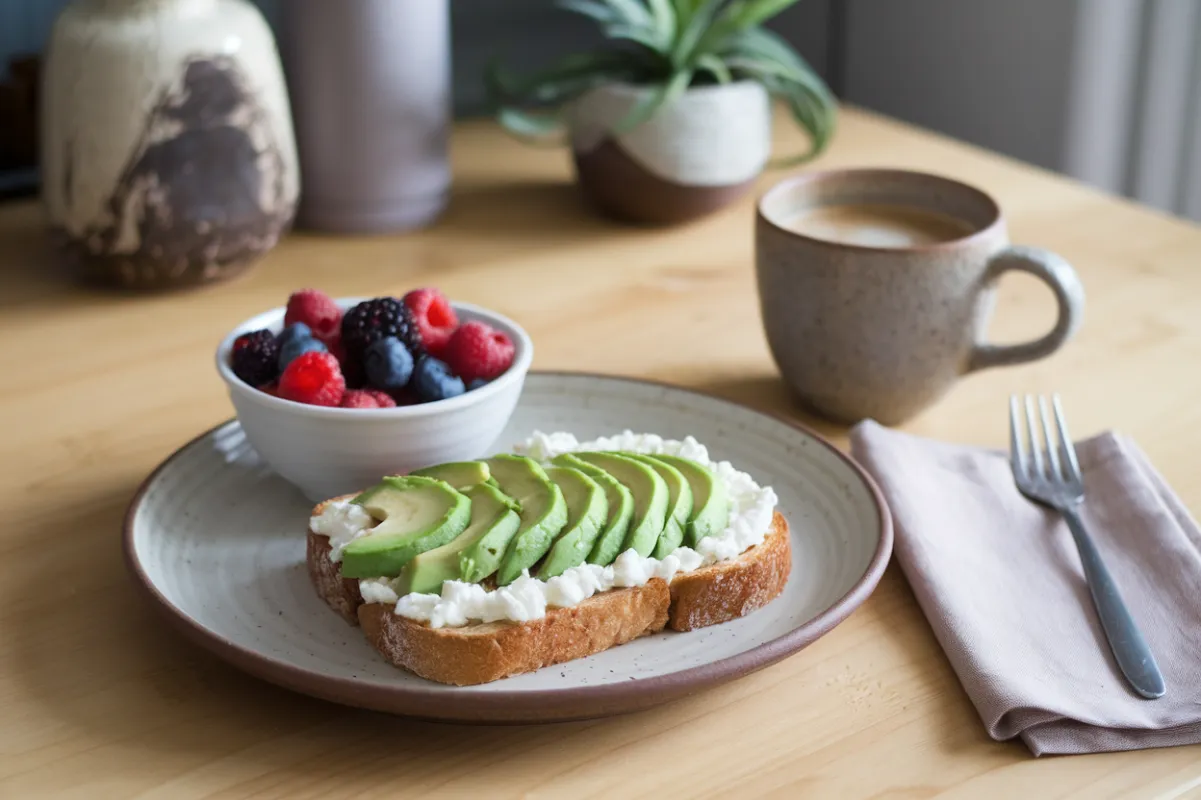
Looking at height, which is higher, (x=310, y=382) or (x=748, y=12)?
(x=748, y=12)

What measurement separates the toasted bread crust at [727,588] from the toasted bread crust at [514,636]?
Answer: 0.01m

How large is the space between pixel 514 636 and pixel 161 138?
36.7 inches

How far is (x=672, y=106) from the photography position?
1.80 meters

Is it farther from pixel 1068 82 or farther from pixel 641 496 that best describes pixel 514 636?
pixel 1068 82

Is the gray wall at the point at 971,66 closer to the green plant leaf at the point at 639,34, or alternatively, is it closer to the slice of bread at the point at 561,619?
the green plant leaf at the point at 639,34

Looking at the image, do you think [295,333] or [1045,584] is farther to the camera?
[295,333]

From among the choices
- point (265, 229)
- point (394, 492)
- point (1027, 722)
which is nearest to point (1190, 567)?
point (1027, 722)

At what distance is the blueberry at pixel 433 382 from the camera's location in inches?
45.3

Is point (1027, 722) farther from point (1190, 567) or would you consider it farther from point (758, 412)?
point (758, 412)

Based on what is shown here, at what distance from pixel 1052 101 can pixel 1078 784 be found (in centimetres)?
195

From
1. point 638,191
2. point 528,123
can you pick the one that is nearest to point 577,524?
point 638,191

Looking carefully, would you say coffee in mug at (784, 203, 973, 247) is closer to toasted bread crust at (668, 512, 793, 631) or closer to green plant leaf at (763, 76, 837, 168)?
toasted bread crust at (668, 512, 793, 631)

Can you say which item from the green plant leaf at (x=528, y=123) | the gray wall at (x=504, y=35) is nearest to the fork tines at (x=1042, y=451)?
the green plant leaf at (x=528, y=123)

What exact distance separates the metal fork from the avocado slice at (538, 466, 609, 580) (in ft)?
1.28
